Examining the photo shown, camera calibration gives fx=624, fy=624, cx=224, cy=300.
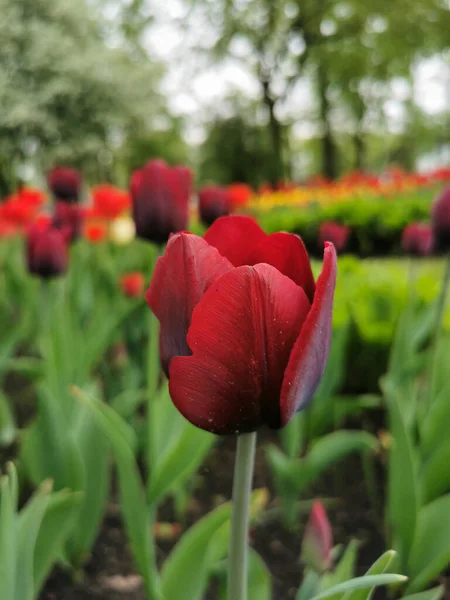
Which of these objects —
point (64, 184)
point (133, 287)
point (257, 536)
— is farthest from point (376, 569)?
point (64, 184)

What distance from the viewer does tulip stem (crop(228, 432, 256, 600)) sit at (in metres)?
0.45

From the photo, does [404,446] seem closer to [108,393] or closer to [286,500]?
[286,500]

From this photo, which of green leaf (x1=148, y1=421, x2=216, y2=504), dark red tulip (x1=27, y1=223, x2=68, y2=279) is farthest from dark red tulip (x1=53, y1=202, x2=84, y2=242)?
green leaf (x1=148, y1=421, x2=216, y2=504)

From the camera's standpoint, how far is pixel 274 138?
13.0 meters

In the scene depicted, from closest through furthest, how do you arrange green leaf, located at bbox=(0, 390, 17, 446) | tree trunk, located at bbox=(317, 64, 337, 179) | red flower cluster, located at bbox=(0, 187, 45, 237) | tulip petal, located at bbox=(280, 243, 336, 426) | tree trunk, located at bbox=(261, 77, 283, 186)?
1. tulip petal, located at bbox=(280, 243, 336, 426)
2. green leaf, located at bbox=(0, 390, 17, 446)
3. red flower cluster, located at bbox=(0, 187, 45, 237)
4. tree trunk, located at bbox=(261, 77, 283, 186)
5. tree trunk, located at bbox=(317, 64, 337, 179)

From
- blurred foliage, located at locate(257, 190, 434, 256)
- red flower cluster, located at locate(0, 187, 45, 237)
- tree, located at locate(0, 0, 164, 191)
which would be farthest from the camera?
blurred foliage, located at locate(257, 190, 434, 256)

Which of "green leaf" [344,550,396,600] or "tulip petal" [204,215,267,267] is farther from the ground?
Answer: "tulip petal" [204,215,267,267]

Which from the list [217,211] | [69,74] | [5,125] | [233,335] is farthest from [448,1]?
[233,335]

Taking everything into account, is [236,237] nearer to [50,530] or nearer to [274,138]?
[50,530]

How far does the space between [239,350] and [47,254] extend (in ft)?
3.55

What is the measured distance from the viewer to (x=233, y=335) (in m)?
0.41

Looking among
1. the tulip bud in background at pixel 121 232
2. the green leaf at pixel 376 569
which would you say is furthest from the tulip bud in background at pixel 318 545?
the tulip bud in background at pixel 121 232

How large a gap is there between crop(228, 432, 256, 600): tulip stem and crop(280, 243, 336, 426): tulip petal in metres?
0.03

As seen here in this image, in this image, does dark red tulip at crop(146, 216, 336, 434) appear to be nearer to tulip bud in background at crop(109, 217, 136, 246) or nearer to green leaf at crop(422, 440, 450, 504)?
green leaf at crop(422, 440, 450, 504)
